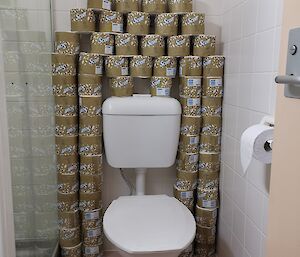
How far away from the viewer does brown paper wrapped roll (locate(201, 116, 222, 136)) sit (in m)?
1.57

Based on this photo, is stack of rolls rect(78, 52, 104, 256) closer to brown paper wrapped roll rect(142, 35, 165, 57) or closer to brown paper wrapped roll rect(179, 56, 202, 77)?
brown paper wrapped roll rect(142, 35, 165, 57)

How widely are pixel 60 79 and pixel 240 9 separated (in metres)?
0.88

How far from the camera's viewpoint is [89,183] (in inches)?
61.9

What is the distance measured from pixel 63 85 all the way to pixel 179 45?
0.59 m

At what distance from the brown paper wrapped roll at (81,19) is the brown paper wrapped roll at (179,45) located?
1.29 feet

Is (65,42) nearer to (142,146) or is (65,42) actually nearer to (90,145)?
(90,145)

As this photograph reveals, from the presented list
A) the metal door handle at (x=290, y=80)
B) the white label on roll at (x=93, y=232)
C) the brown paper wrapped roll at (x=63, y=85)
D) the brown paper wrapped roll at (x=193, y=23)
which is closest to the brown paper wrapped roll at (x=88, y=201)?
the white label on roll at (x=93, y=232)

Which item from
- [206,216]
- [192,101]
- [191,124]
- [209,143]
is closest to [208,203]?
[206,216]

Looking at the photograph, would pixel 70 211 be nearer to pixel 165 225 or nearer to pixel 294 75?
pixel 165 225

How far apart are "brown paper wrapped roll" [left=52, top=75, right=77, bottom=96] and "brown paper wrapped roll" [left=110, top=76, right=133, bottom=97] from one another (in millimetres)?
198

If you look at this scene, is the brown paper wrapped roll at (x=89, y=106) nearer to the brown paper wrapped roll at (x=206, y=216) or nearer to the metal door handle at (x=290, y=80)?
the brown paper wrapped roll at (x=206, y=216)

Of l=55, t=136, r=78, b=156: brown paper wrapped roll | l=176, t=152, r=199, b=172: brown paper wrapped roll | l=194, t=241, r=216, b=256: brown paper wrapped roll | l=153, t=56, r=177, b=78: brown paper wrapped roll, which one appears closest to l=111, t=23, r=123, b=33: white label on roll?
l=153, t=56, r=177, b=78: brown paper wrapped roll

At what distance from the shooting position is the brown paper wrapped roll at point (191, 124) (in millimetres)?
1562

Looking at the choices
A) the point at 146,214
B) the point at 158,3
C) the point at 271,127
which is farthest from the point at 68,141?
the point at 271,127
